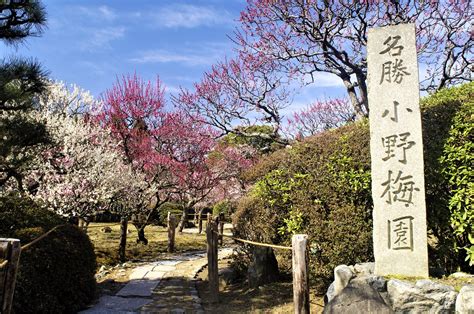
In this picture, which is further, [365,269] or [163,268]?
[163,268]

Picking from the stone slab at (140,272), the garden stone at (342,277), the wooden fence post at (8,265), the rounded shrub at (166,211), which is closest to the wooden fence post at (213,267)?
the stone slab at (140,272)

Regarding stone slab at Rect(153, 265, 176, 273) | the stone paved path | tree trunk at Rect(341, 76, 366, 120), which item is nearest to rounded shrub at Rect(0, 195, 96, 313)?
the stone paved path

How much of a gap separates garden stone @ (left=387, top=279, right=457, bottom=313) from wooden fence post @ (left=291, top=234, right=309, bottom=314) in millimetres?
945

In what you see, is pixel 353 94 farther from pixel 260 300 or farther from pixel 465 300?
pixel 465 300

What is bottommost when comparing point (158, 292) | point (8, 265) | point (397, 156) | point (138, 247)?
point (158, 292)

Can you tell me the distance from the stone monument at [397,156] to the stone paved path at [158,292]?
3.31 m

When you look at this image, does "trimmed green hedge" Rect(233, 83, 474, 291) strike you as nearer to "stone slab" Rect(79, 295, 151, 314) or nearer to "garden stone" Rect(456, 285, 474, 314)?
"garden stone" Rect(456, 285, 474, 314)

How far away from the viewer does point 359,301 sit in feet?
13.1

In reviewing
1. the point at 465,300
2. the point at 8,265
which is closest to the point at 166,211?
the point at 8,265

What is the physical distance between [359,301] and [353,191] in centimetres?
190

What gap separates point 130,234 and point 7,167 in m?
11.2

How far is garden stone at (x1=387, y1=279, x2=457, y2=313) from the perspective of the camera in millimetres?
3857

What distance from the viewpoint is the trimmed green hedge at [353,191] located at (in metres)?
4.97

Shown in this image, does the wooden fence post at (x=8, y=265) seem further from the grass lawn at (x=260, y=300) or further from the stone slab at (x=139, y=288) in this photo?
the stone slab at (x=139, y=288)
